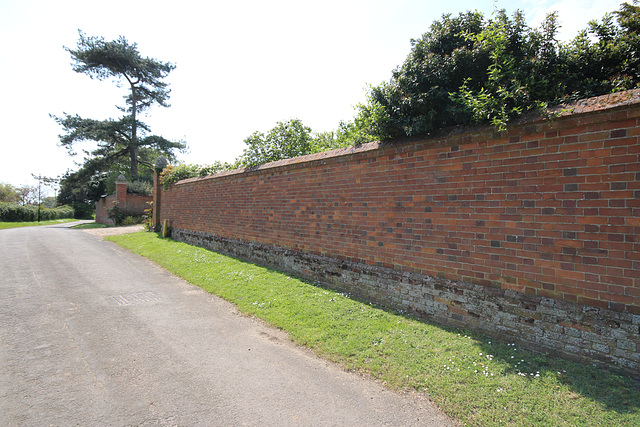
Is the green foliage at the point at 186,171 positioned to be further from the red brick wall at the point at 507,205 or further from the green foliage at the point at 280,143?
the red brick wall at the point at 507,205

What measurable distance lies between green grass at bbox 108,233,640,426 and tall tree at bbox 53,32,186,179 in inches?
1212

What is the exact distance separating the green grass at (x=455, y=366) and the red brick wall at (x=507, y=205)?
0.71 meters

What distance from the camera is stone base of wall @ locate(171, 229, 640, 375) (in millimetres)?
2902

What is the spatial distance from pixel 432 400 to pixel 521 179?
252 centimetres

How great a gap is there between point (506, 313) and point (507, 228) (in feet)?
3.18

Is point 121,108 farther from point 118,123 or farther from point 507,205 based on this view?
point 507,205

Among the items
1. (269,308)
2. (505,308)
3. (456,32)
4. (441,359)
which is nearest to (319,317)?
(269,308)

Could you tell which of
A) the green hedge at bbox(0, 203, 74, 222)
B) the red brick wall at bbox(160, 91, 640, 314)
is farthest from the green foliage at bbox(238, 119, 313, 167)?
the green hedge at bbox(0, 203, 74, 222)

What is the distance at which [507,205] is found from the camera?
11.9ft

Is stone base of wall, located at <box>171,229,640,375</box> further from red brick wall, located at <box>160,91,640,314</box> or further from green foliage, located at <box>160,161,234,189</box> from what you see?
green foliage, located at <box>160,161,234,189</box>

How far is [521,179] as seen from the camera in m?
3.53

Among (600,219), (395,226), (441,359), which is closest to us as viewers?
(600,219)

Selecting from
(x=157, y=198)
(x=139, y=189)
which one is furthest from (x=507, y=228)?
(x=139, y=189)

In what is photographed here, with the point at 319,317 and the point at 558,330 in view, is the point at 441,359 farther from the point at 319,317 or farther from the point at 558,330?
the point at 319,317
